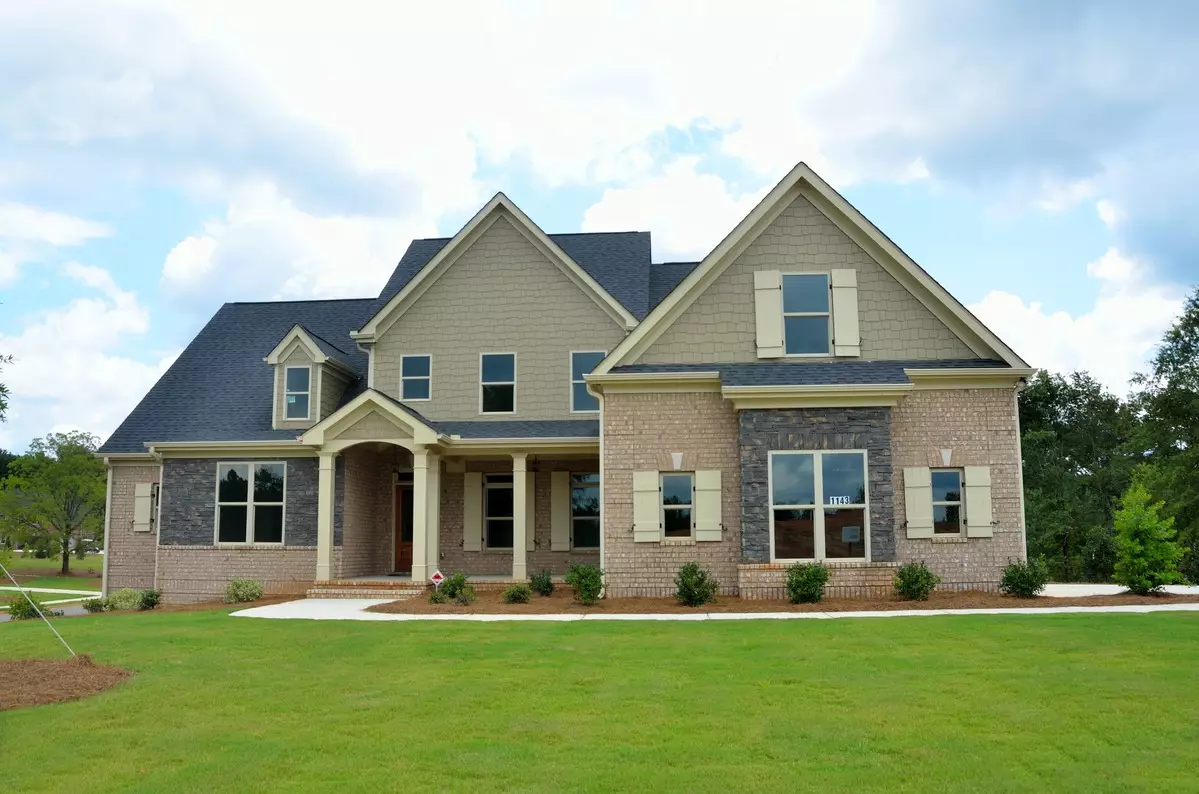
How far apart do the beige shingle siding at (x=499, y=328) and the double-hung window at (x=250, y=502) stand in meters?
3.32

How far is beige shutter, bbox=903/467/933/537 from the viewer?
1822 centimetres

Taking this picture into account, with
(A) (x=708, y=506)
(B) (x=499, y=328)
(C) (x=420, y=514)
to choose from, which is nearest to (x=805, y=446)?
(A) (x=708, y=506)

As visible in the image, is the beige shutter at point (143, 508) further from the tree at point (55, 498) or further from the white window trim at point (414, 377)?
the tree at point (55, 498)

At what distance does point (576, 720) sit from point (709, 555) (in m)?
10.7

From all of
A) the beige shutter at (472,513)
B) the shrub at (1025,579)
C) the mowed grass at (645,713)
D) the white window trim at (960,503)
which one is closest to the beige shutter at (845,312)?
the white window trim at (960,503)

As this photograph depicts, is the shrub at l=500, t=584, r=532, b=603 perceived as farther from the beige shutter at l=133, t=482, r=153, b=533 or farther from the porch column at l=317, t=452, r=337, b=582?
the beige shutter at l=133, t=482, r=153, b=533

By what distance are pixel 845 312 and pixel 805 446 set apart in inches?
119

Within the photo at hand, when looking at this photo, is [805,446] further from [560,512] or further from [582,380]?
[560,512]

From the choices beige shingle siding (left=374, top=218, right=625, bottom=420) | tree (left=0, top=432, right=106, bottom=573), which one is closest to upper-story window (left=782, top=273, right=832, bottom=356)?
beige shingle siding (left=374, top=218, right=625, bottom=420)

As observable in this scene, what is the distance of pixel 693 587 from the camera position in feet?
56.2

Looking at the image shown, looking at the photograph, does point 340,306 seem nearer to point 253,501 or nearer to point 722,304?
point 253,501

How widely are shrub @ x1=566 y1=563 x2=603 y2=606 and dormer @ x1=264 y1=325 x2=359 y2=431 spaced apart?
899 centimetres

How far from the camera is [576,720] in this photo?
8.20 meters

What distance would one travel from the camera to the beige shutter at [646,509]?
18.6 meters
